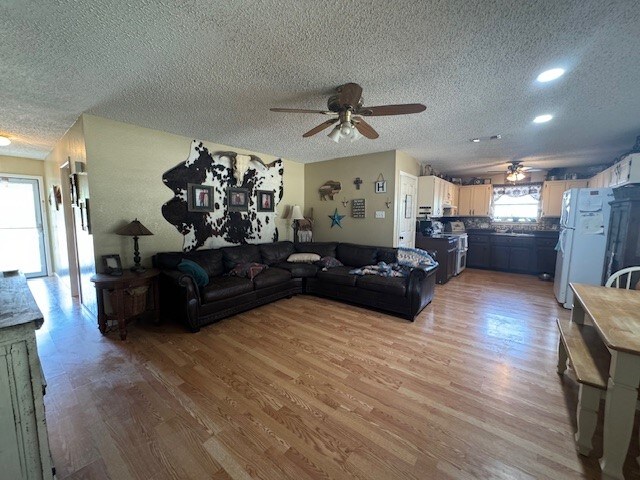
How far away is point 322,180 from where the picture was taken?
5.37 meters

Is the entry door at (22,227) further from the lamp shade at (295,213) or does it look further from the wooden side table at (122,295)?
the lamp shade at (295,213)

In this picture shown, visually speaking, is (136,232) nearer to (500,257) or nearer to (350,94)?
(350,94)

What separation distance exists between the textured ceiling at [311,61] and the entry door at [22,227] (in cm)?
250

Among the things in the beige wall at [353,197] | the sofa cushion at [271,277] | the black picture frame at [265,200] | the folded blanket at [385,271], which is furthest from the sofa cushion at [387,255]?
the black picture frame at [265,200]

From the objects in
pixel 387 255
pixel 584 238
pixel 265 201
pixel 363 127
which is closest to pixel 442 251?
pixel 387 255

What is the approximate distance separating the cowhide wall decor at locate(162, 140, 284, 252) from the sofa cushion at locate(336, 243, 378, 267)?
1.42m

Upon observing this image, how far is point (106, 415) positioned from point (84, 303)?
2.61m

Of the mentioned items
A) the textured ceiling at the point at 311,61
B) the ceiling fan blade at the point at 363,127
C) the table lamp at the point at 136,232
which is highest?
the textured ceiling at the point at 311,61

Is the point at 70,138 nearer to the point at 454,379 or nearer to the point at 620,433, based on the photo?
the point at 454,379

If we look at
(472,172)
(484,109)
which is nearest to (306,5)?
(484,109)

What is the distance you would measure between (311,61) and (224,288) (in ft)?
8.37

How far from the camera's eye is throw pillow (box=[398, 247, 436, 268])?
379 cm

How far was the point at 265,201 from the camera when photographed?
4820mm

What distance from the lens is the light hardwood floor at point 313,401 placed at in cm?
139
